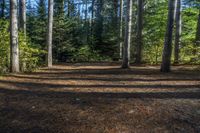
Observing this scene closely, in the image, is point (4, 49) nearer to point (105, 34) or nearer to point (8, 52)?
point (8, 52)

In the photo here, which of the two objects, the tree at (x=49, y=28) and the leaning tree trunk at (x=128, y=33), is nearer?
the leaning tree trunk at (x=128, y=33)

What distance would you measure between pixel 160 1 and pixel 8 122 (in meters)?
23.5

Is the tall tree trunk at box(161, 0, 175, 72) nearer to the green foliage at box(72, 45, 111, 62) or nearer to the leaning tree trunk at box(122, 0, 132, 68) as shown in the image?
the leaning tree trunk at box(122, 0, 132, 68)

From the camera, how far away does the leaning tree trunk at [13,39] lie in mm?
13148

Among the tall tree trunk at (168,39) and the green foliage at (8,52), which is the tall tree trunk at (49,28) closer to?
the green foliage at (8,52)

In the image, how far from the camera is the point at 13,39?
13359 mm

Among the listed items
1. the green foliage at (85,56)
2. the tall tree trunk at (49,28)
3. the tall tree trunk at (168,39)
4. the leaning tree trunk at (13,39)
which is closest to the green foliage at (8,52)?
the leaning tree trunk at (13,39)

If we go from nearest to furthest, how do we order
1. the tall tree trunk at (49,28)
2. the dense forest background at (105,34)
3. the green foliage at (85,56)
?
the tall tree trunk at (49,28)
the dense forest background at (105,34)
the green foliage at (85,56)

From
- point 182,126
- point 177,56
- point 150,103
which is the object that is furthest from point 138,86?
point 177,56

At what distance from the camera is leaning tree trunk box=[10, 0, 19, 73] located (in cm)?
1315

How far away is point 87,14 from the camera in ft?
161

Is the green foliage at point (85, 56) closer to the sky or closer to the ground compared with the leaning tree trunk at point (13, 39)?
closer to the ground

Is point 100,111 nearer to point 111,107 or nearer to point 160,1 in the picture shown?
point 111,107

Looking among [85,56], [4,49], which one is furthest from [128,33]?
[85,56]
